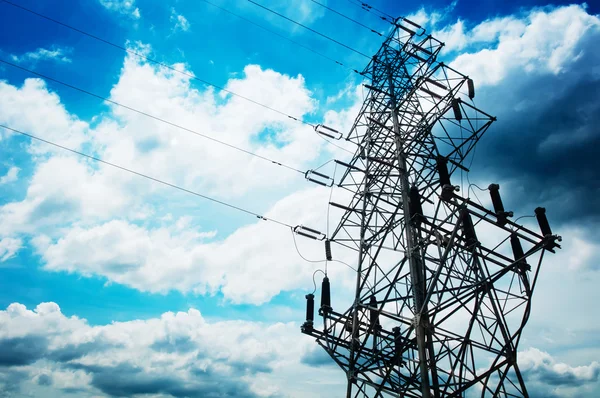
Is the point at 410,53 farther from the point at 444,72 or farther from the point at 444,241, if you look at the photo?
the point at 444,241

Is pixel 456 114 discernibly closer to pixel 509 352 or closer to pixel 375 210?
pixel 375 210

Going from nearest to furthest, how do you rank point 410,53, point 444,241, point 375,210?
1. point 444,241
2. point 375,210
3. point 410,53

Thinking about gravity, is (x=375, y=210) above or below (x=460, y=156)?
below

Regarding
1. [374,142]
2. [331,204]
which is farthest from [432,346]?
[374,142]

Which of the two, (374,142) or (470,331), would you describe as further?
(374,142)

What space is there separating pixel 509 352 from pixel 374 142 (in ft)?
33.3

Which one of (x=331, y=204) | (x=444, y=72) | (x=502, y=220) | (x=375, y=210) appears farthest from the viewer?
(x=444, y=72)

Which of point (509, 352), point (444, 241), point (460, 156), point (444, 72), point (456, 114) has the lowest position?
point (509, 352)

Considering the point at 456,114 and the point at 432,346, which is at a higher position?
the point at 456,114

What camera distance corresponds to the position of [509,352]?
33.3 feet

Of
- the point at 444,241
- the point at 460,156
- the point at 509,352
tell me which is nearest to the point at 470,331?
the point at 509,352

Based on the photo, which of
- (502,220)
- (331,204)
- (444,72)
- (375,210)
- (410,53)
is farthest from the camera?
(410,53)

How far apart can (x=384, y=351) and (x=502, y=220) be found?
5776 mm

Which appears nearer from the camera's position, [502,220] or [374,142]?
[502,220]
